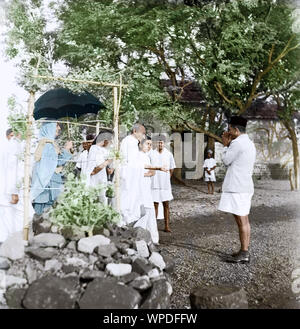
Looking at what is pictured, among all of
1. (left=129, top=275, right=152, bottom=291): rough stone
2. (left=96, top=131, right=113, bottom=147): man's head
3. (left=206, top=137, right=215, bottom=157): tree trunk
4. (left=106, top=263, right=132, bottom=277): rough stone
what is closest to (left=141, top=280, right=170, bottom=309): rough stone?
(left=129, top=275, right=152, bottom=291): rough stone

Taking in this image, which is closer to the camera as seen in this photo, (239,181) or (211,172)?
(239,181)

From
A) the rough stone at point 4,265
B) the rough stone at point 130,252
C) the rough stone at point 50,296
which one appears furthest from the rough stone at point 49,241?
the rough stone at point 50,296

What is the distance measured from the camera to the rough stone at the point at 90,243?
135 inches

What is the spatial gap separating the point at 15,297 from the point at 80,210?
1.11 metres

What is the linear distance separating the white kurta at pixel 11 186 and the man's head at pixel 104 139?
1237 mm

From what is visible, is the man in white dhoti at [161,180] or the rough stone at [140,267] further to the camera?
the man in white dhoti at [161,180]

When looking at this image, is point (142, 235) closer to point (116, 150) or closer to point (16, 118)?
point (116, 150)

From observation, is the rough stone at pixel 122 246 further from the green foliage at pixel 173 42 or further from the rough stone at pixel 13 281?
the green foliage at pixel 173 42

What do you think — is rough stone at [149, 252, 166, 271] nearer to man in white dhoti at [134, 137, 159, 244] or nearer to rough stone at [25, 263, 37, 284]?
man in white dhoti at [134, 137, 159, 244]

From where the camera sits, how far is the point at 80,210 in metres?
3.69

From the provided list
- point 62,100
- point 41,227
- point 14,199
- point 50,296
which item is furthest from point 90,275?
point 62,100

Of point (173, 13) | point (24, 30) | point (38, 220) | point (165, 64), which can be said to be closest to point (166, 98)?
point (165, 64)
